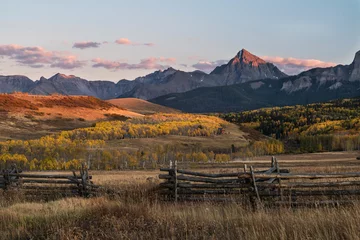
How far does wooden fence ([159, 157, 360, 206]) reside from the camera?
13.2 m

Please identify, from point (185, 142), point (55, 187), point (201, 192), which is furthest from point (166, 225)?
point (185, 142)

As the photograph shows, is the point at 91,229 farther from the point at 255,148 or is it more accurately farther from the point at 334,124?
the point at 334,124

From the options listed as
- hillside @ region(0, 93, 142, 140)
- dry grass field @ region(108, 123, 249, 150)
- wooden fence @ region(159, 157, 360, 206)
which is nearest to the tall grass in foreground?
wooden fence @ region(159, 157, 360, 206)

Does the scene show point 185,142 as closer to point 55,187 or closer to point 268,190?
point 55,187

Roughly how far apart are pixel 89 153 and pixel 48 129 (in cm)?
7331

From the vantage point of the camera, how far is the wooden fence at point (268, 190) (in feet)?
43.3

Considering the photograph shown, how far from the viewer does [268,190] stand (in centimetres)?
1417

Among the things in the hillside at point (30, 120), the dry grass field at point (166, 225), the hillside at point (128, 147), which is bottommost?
the hillside at point (128, 147)

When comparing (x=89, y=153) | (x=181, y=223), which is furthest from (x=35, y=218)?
(x=89, y=153)

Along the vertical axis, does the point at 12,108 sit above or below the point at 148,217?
above

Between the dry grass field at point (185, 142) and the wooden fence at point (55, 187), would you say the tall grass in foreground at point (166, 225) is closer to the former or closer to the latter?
the wooden fence at point (55, 187)

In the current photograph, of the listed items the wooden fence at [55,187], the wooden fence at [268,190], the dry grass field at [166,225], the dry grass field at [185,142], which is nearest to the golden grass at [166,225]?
the dry grass field at [166,225]

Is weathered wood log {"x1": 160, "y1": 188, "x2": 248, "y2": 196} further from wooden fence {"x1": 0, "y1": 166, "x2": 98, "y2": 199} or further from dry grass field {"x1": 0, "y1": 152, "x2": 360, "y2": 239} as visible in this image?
dry grass field {"x1": 0, "y1": 152, "x2": 360, "y2": 239}

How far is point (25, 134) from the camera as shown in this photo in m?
155
